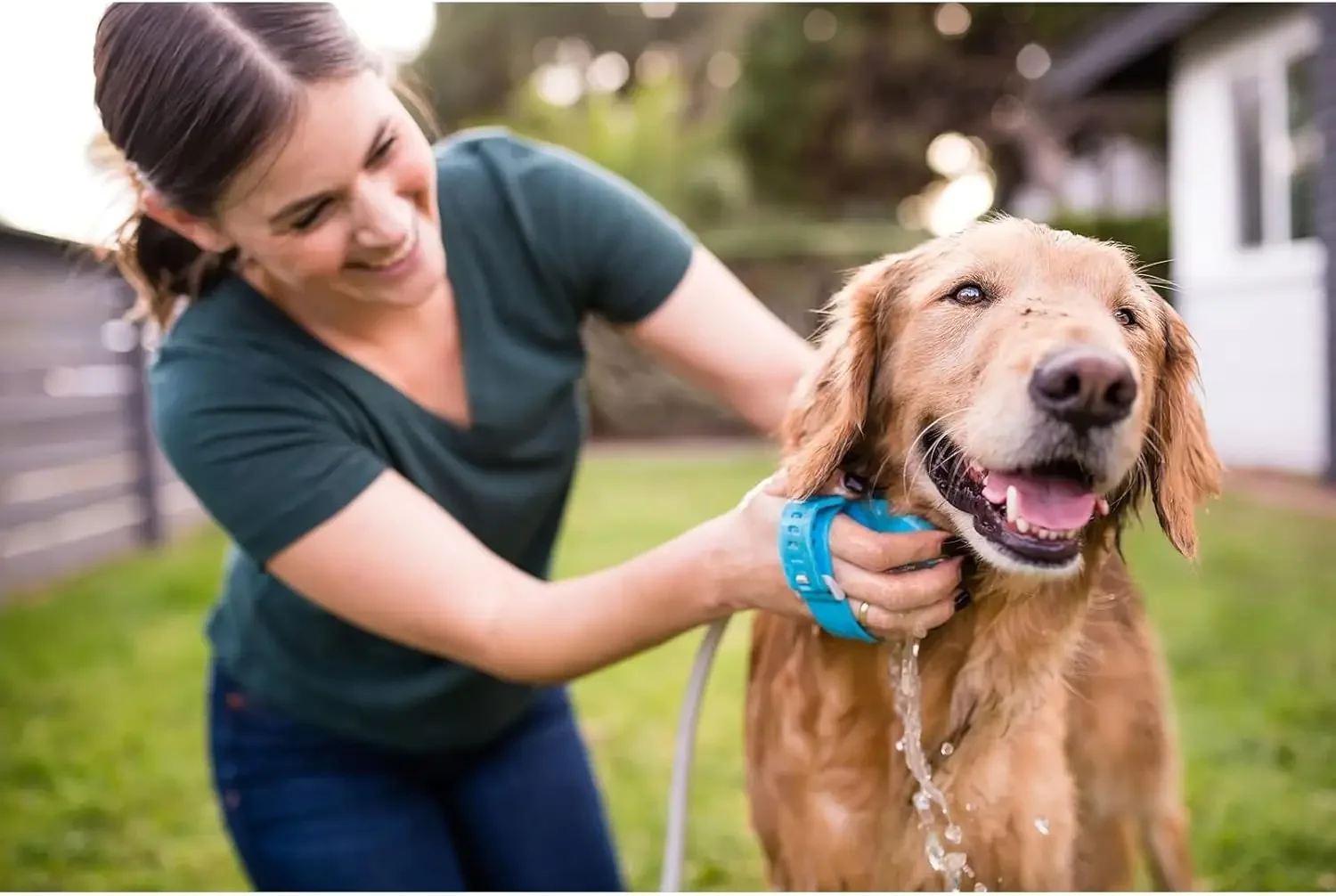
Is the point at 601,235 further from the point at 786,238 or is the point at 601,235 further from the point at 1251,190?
the point at 1251,190

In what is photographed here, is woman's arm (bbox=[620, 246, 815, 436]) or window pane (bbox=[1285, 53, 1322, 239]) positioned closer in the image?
woman's arm (bbox=[620, 246, 815, 436])

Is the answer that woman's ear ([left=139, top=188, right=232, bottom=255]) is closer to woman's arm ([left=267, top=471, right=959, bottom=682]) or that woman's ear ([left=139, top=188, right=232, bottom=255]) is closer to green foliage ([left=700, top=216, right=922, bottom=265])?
woman's arm ([left=267, top=471, right=959, bottom=682])

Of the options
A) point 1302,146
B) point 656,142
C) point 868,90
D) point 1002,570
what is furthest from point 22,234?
point 868,90

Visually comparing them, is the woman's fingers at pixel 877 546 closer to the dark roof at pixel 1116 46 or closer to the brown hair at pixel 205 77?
the brown hair at pixel 205 77

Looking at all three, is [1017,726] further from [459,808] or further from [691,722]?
[459,808]

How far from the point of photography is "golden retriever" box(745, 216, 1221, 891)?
98 centimetres

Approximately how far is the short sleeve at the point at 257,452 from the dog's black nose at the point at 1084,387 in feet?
2.60

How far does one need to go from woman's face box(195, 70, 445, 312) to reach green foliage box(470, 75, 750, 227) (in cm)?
490

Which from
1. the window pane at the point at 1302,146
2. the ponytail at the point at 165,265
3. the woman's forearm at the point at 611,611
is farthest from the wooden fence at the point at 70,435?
the window pane at the point at 1302,146

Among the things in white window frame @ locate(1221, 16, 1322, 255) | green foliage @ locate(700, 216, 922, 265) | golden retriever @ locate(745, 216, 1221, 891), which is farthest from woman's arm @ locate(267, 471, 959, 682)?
white window frame @ locate(1221, 16, 1322, 255)

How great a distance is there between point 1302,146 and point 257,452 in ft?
11.4

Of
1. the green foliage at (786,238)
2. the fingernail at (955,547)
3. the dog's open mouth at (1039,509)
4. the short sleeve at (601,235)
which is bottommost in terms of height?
the green foliage at (786,238)

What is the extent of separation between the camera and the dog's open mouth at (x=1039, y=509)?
98 cm

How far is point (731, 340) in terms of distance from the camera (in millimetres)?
1549
